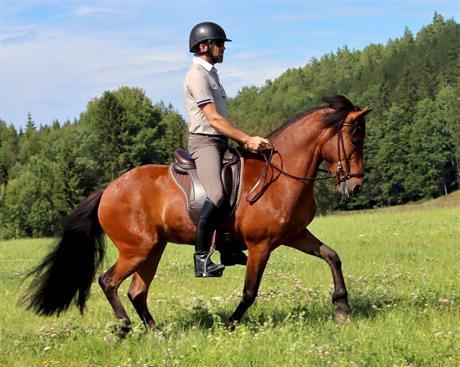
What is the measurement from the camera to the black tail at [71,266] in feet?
29.2

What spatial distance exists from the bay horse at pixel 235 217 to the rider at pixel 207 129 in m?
0.36

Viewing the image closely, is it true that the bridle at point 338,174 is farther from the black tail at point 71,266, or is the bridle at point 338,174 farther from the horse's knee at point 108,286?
the black tail at point 71,266

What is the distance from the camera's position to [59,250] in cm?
911

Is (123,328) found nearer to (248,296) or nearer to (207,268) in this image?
(207,268)

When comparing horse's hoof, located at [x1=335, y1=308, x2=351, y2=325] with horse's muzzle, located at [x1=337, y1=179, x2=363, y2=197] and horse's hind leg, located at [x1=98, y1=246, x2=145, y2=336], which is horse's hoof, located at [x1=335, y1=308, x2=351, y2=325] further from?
horse's hind leg, located at [x1=98, y1=246, x2=145, y2=336]

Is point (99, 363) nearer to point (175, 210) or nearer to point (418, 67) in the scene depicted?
point (175, 210)

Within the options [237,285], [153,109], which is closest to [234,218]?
[237,285]

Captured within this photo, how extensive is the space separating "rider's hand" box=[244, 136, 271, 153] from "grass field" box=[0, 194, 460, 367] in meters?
2.11

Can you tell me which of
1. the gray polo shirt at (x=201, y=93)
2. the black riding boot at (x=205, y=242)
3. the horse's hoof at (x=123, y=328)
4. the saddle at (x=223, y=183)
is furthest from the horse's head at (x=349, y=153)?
the horse's hoof at (x=123, y=328)

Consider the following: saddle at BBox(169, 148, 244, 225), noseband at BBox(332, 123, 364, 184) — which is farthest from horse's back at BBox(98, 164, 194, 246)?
noseband at BBox(332, 123, 364, 184)

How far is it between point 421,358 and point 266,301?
4.00m

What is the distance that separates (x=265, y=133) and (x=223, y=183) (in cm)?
7720

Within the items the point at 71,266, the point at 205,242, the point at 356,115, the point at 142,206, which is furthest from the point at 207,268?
the point at 356,115

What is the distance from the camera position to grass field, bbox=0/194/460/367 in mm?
6367
